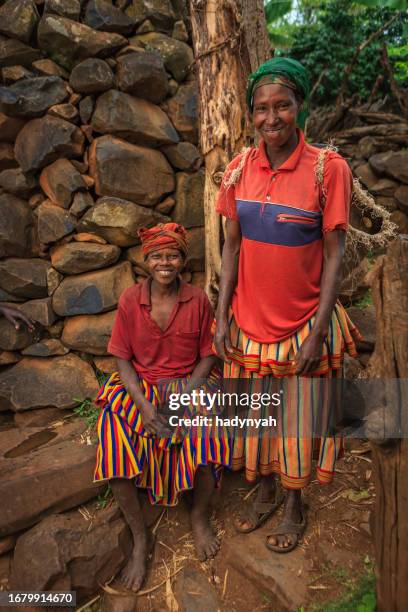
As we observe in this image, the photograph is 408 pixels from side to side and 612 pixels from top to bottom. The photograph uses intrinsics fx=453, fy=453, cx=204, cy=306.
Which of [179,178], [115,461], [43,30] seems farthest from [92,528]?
[43,30]

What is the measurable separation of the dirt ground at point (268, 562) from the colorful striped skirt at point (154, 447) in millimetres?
284

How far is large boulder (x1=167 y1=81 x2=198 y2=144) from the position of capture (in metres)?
3.45

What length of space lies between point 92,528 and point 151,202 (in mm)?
2195

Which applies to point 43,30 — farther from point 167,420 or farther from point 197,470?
point 197,470

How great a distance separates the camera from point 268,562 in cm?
224

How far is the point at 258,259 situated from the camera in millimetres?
2051

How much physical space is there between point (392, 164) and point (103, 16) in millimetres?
3921

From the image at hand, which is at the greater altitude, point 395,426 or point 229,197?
point 229,197

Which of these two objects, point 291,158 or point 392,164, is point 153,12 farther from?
point 392,164

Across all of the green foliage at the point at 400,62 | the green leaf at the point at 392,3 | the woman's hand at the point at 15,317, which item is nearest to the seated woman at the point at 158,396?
the woman's hand at the point at 15,317

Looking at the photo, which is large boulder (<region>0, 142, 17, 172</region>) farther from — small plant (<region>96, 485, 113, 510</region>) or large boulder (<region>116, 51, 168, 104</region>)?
small plant (<region>96, 485, 113, 510</region>)

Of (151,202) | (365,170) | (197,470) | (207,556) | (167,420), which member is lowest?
(207,556)

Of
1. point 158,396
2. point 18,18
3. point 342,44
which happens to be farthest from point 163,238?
point 342,44

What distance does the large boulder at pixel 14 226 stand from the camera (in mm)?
3252
